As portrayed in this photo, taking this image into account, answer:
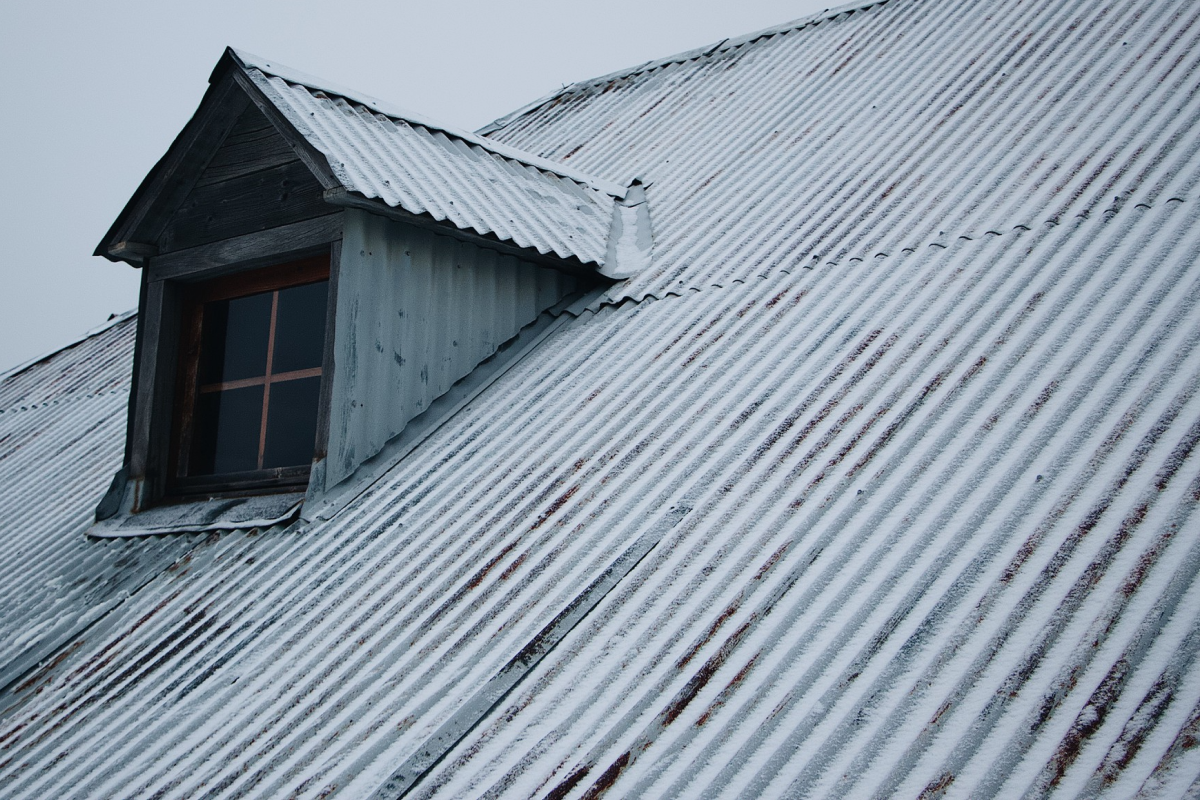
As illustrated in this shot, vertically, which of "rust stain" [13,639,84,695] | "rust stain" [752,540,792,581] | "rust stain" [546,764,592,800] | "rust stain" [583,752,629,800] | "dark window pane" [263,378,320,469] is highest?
"rust stain" [752,540,792,581]

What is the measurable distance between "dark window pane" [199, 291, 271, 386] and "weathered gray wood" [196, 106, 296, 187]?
0.64m

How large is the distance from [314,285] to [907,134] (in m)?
3.10

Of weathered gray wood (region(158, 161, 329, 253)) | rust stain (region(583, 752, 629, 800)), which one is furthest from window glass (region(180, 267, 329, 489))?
rust stain (region(583, 752, 629, 800))

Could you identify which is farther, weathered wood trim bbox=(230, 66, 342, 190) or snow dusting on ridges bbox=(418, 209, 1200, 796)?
weathered wood trim bbox=(230, 66, 342, 190)

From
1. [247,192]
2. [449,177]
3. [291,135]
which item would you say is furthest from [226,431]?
[449,177]

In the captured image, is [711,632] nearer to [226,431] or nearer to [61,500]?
[226,431]

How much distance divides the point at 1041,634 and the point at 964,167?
2851mm

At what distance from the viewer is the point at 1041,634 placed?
80.4 inches

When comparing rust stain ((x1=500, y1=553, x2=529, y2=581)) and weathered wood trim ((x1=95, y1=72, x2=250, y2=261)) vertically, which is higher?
weathered wood trim ((x1=95, y1=72, x2=250, y2=261))

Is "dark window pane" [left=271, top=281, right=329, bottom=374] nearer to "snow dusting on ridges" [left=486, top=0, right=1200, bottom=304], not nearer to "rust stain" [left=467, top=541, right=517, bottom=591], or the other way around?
"snow dusting on ridges" [left=486, top=0, right=1200, bottom=304]

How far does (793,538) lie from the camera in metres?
2.71

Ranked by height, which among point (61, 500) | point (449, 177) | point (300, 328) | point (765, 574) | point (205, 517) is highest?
point (449, 177)

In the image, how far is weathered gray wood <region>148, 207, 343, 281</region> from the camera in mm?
4438

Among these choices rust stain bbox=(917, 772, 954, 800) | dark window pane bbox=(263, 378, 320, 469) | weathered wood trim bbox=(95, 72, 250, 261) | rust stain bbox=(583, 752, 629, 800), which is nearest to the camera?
rust stain bbox=(917, 772, 954, 800)
